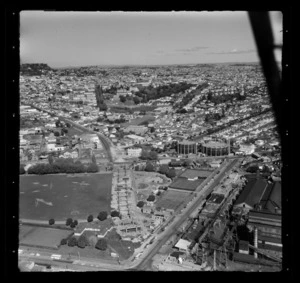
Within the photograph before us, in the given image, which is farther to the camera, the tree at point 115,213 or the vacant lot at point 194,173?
the vacant lot at point 194,173

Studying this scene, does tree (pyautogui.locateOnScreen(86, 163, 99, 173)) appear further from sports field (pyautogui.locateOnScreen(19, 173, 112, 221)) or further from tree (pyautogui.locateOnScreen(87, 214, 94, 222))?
tree (pyautogui.locateOnScreen(87, 214, 94, 222))

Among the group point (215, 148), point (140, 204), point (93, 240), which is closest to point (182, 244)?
point (93, 240)

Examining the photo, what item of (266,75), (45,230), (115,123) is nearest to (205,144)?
(115,123)

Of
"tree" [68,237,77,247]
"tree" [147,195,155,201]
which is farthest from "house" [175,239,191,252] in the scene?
"tree" [147,195,155,201]

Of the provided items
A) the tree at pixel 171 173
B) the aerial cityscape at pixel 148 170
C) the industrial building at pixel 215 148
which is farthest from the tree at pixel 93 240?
the industrial building at pixel 215 148

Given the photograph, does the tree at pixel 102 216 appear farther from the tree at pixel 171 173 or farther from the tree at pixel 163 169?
the tree at pixel 163 169
